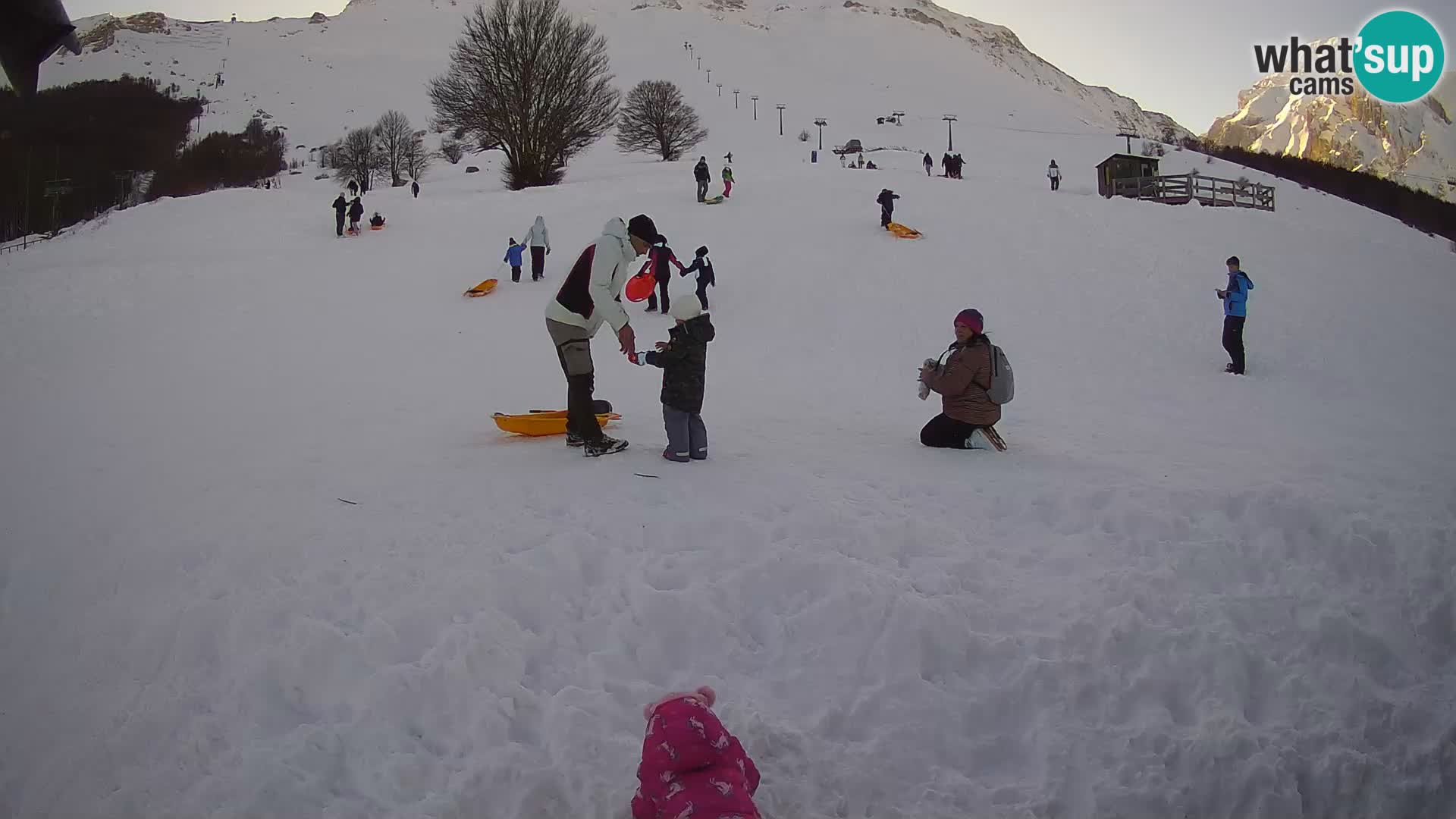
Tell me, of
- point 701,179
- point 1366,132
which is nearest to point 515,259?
point 701,179

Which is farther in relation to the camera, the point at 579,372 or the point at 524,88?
the point at 524,88

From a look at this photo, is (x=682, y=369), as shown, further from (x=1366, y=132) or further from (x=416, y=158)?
(x=1366, y=132)

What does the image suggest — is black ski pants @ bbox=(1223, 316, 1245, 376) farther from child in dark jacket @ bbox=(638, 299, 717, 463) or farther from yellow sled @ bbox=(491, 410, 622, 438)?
yellow sled @ bbox=(491, 410, 622, 438)

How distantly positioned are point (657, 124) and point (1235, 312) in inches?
1820

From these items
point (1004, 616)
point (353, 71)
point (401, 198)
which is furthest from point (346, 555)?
point (353, 71)

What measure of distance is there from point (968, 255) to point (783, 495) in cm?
1502

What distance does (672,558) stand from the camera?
4.44 m

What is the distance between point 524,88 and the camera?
123 ft

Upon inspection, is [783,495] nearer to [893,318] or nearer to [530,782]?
[530,782]

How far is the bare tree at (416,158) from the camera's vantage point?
59.4 meters

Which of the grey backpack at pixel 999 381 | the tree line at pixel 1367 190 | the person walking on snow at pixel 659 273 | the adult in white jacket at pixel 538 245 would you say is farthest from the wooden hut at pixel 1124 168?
the grey backpack at pixel 999 381

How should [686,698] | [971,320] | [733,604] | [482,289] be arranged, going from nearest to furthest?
1. [686,698]
2. [733,604]
3. [971,320]
4. [482,289]

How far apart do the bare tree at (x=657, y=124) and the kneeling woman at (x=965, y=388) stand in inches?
1912

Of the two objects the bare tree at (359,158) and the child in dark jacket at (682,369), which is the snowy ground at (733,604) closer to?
the child in dark jacket at (682,369)
